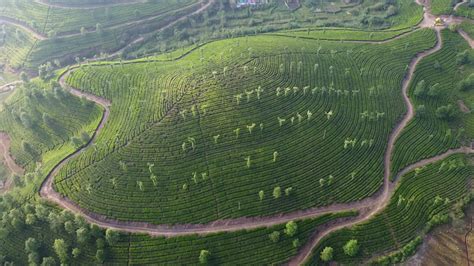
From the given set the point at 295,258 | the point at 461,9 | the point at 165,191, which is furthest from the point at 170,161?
the point at 461,9

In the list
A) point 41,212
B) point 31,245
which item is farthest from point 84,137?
point 31,245

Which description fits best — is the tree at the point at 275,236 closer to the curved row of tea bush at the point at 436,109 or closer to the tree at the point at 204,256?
the tree at the point at 204,256

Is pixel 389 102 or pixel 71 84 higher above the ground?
pixel 71 84

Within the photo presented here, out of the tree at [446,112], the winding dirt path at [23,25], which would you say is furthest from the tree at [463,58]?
the winding dirt path at [23,25]

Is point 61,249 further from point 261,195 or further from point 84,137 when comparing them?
point 261,195

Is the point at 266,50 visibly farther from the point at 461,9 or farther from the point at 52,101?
the point at 461,9

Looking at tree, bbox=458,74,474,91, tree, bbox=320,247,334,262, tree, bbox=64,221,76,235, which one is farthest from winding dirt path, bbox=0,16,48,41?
tree, bbox=458,74,474,91
